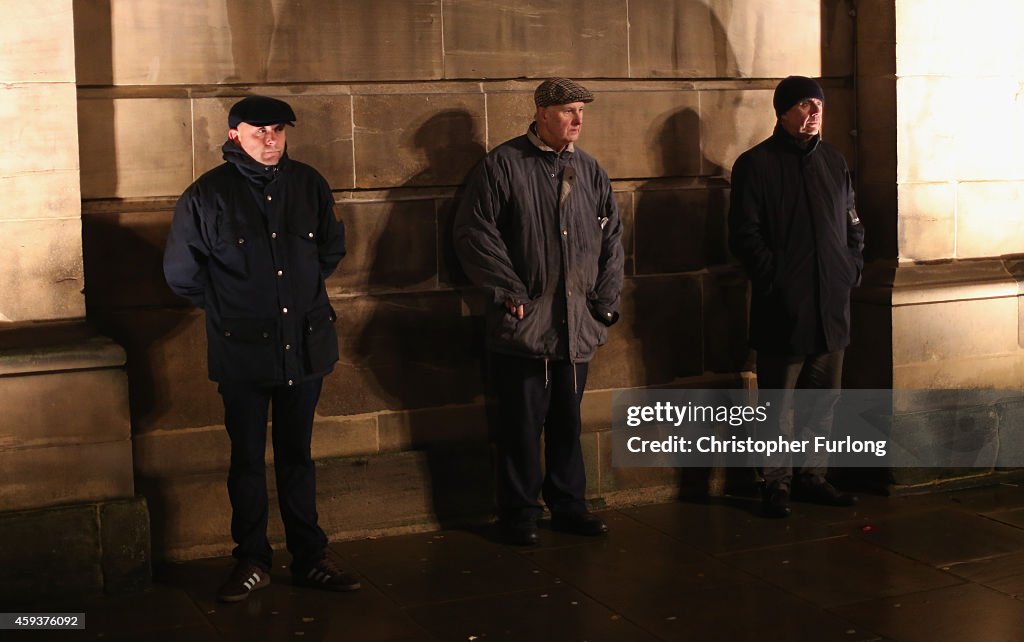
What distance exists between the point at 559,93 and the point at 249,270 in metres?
1.75

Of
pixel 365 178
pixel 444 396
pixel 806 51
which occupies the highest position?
pixel 806 51

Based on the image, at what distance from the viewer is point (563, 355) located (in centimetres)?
665

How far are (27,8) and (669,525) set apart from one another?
385cm

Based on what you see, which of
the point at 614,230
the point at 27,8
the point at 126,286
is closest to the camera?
the point at 27,8

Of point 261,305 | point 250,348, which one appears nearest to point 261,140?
point 261,305

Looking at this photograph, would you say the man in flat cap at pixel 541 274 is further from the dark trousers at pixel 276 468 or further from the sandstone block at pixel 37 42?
the sandstone block at pixel 37 42

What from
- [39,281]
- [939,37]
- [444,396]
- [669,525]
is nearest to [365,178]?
[444,396]

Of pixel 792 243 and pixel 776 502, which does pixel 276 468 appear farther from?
pixel 792 243

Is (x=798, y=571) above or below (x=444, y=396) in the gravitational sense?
below

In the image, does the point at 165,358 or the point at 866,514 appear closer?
the point at 165,358

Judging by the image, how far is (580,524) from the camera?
6801 millimetres

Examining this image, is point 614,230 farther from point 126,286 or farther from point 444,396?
point 126,286

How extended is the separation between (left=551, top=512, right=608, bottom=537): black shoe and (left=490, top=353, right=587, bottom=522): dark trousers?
0.04 metres

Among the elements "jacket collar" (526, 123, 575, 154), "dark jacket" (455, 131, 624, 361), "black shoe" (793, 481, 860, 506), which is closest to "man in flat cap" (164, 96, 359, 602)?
"dark jacket" (455, 131, 624, 361)
